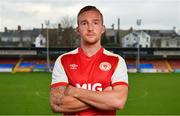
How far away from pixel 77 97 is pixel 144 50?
148 ft

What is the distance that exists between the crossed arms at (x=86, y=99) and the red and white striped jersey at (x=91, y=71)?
0.21 ft

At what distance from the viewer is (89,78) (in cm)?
263

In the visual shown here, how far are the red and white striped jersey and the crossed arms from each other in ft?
0.21

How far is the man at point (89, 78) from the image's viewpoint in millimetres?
2564

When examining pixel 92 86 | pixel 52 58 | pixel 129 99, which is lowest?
pixel 129 99

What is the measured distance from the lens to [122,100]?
2629mm

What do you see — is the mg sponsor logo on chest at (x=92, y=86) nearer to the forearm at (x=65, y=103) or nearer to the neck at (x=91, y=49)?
the forearm at (x=65, y=103)

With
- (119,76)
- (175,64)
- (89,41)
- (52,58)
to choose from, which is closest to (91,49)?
(89,41)

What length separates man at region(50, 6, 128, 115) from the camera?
8.41 ft

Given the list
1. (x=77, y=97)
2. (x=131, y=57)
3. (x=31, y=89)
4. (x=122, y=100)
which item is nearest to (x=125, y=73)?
(x=122, y=100)

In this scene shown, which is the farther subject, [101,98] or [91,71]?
[91,71]

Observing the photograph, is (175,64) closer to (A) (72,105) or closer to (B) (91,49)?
(B) (91,49)

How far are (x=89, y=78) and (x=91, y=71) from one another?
6 cm

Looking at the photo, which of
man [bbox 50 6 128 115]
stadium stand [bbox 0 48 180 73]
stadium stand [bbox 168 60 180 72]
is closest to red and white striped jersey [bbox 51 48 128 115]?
man [bbox 50 6 128 115]
